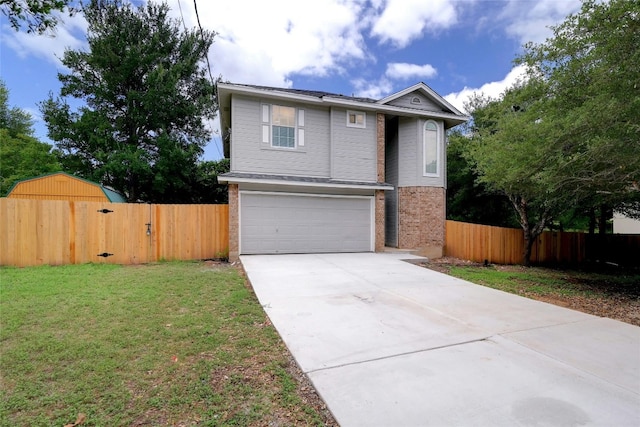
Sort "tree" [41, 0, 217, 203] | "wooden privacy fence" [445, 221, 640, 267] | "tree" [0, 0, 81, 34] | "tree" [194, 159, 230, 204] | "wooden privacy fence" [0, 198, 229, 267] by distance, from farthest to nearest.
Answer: "tree" [194, 159, 230, 204]
"tree" [41, 0, 217, 203]
"wooden privacy fence" [445, 221, 640, 267]
"wooden privacy fence" [0, 198, 229, 267]
"tree" [0, 0, 81, 34]

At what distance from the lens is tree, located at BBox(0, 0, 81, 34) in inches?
196

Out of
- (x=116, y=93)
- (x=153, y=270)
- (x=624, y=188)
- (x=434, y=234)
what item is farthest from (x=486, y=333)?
(x=116, y=93)

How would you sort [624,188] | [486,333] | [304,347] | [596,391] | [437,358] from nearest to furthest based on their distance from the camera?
[596,391]
[437,358]
[304,347]
[486,333]
[624,188]

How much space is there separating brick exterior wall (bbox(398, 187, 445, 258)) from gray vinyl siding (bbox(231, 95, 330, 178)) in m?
3.55

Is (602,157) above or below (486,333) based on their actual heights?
above

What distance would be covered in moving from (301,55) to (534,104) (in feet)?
28.5

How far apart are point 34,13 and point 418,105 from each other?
37.0 feet

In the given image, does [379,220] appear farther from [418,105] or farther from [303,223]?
[418,105]

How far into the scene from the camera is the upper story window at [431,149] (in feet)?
40.4

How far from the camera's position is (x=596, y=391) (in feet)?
8.70

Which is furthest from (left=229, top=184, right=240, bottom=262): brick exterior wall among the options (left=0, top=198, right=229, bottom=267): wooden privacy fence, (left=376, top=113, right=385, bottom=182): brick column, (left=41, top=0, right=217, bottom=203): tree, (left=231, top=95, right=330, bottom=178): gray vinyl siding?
(left=41, top=0, right=217, bottom=203): tree

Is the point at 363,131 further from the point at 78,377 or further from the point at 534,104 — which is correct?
the point at 78,377

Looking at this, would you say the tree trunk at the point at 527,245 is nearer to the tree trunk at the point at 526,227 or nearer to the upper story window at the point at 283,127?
the tree trunk at the point at 526,227

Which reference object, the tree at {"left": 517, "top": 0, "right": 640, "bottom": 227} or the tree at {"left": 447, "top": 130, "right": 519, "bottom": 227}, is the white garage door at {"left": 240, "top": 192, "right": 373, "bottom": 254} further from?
the tree at {"left": 447, "top": 130, "right": 519, "bottom": 227}
